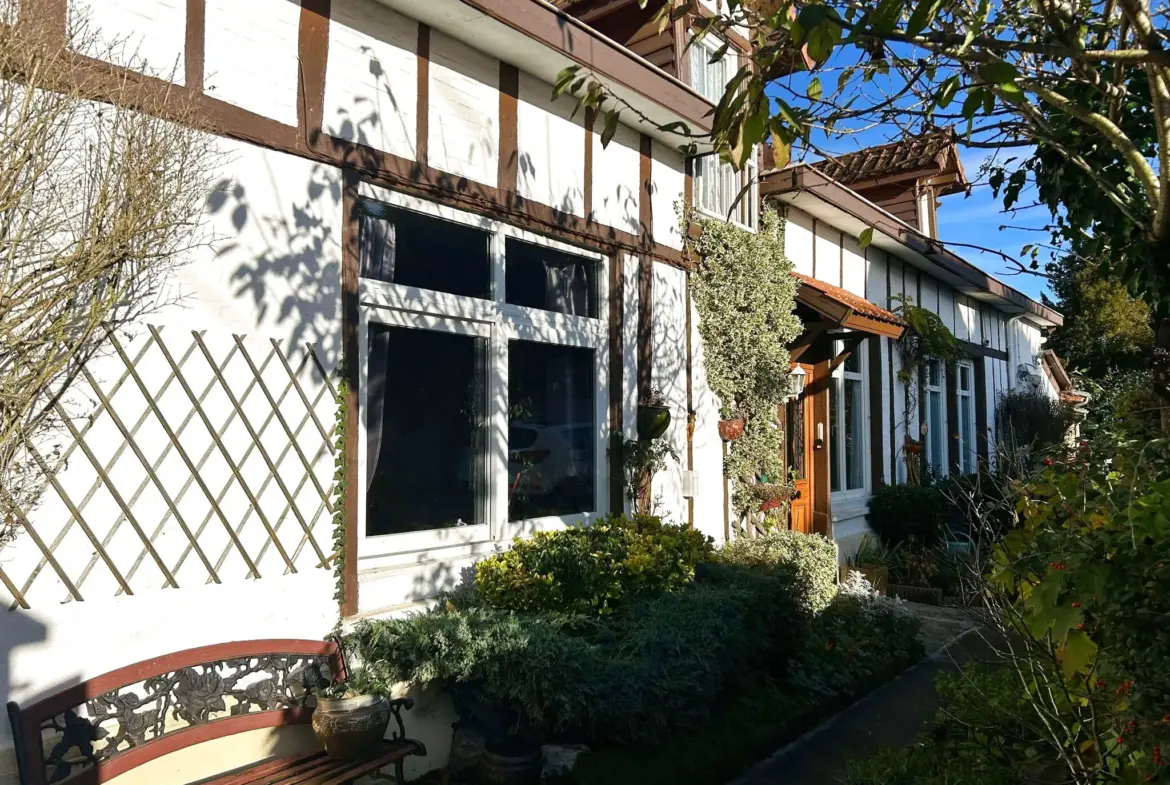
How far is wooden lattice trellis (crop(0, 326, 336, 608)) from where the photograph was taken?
10.7ft

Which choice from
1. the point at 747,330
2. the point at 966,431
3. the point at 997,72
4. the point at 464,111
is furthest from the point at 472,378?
the point at 966,431

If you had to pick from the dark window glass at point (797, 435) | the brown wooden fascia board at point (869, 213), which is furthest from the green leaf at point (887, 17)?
the dark window glass at point (797, 435)

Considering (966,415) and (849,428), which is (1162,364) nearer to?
(849,428)

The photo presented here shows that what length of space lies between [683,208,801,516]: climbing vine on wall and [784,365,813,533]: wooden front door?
1073 mm

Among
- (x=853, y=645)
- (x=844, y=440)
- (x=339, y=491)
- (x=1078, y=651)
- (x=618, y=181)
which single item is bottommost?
(x=853, y=645)

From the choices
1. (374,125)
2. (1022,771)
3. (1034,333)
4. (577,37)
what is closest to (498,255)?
(374,125)

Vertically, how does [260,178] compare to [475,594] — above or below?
above

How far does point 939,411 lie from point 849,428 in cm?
354

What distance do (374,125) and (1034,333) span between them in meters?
18.3

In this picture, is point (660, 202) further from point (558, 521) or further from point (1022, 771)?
point (1022, 771)

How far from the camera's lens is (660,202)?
22.6ft

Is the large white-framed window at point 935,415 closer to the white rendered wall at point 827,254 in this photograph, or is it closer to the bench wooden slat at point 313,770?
the white rendered wall at point 827,254

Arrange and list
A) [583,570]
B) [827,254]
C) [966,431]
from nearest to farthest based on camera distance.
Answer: [583,570], [827,254], [966,431]

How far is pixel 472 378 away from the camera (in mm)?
5242
